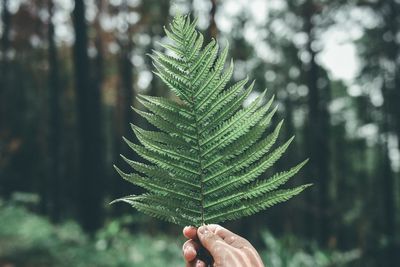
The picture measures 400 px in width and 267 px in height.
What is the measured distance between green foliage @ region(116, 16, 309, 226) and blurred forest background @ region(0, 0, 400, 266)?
5.05 metres

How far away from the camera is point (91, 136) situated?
11.8 meters

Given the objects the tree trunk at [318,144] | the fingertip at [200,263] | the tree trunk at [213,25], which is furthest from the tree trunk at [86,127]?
the fingertip at [200,263]

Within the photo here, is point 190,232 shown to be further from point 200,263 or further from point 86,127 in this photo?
point 86,127

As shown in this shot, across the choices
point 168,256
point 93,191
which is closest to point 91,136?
point 93,191

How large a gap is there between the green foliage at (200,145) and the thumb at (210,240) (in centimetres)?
6

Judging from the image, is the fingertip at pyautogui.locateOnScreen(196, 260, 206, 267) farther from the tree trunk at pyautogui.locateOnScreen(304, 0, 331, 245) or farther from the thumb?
the tree trunk at pyautogui.locateOnScreen(304, 0, 331, 245)

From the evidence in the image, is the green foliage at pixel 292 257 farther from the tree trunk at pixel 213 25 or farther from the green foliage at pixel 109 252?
the tree trunk at pixel 213 25

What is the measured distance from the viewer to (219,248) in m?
0.95

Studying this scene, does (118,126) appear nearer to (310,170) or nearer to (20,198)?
(20,198)

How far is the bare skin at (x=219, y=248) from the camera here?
942 mm

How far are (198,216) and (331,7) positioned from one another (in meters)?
18.2

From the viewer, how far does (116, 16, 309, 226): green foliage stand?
100 centimetres

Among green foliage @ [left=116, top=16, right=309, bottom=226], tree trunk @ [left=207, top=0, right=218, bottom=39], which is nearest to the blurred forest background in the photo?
tree trunk @ [left=207, top=0, right=218, bottom=39]

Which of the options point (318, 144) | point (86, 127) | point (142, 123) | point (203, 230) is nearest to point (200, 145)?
point (203, 230)
